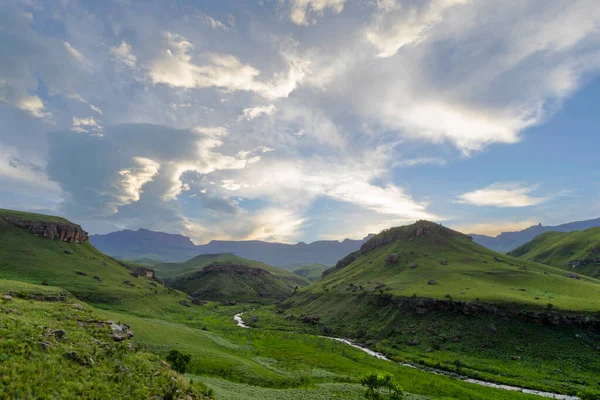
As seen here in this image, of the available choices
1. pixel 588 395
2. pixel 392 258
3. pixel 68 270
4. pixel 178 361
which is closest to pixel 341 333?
pixel 588 395

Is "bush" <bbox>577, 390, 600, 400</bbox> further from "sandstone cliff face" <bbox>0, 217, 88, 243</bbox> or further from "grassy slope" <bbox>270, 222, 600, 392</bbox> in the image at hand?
"sandstone cliff face" <bbox>0, 217, 88, 243</bbox>

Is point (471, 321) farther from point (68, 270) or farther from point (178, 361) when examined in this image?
point (68, 270)

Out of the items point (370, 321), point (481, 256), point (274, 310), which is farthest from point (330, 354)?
point (481, 256)

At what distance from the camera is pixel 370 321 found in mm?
120938

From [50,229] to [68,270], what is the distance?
2207 inches

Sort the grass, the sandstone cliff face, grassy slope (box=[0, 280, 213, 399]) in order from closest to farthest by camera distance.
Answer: grassy slope (box=[0, 280, 213, 399])
the sandstone cliff face
the grass

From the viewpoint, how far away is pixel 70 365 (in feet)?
87.8

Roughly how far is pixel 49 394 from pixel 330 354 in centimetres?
7139

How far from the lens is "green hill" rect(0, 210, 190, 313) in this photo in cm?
12000

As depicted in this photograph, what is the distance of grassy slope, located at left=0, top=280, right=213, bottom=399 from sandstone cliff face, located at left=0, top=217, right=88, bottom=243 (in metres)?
182

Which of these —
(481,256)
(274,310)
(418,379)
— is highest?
(481,256)

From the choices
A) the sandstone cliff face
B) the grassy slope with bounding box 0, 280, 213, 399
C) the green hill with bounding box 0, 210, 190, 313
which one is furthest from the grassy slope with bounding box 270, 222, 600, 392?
the sandstone cliff face

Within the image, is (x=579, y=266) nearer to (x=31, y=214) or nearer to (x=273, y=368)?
(x=273, y=368)

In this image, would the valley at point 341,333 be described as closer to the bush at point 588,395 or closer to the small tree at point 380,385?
the bush at point 588,395
